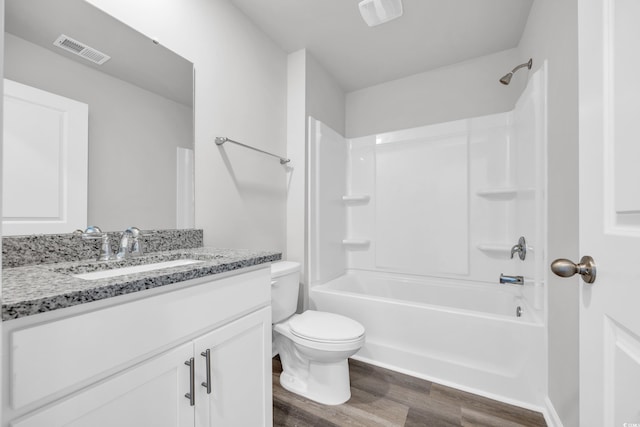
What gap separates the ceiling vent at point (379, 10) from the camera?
165 centimetres

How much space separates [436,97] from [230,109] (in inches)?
73.5

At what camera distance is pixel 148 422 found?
0.76 metres

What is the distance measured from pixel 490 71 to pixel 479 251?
A: 1.53 meters

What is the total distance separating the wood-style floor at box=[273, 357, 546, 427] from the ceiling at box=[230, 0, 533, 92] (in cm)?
242

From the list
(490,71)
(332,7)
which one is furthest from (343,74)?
(490,71)

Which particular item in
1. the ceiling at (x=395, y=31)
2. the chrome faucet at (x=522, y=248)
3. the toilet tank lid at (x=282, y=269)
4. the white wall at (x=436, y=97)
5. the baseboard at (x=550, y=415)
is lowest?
the baseboard at (x=550, y=415)

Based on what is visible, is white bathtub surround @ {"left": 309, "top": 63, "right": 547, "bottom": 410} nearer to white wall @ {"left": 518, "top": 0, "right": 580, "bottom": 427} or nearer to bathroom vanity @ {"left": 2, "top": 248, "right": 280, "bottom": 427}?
white wall @ {"left": 518, "top": 0, "right": 580, "bottom": 427}

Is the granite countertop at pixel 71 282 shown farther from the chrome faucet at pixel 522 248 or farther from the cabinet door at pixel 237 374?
the chrome faucet at pixel 522 248

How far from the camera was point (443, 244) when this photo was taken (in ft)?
8.06

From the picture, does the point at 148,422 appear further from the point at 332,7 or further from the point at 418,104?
the point at 418,104

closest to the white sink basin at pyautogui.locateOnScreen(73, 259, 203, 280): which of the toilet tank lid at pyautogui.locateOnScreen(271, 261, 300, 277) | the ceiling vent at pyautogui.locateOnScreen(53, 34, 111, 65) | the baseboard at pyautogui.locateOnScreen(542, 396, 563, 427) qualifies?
the toilet tank lid at pyautogui.locateOnScreen(271, 261, 300, 277)

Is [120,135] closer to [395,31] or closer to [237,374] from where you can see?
[237,374]

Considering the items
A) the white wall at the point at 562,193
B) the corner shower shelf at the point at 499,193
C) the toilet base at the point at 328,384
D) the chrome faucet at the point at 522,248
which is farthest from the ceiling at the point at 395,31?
the toilet base at the point at 328,384

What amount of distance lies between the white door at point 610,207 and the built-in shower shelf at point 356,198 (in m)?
2.10
